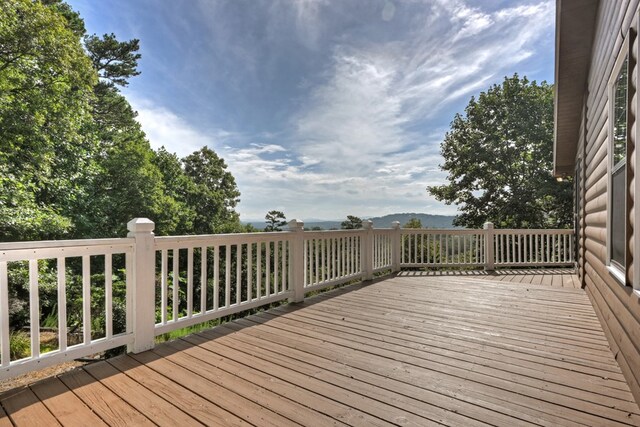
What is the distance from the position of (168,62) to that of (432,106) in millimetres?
10651

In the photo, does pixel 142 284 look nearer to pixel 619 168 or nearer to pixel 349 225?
pixel 619 168

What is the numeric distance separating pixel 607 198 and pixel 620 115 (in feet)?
2.39

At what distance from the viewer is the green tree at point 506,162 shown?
1321cm

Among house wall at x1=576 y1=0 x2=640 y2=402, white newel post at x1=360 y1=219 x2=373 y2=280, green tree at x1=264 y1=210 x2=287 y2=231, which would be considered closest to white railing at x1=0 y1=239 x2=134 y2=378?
house wall at x1=576 y1=0 x2=640 y2=402

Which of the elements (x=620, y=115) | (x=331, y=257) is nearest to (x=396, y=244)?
(x=331, y=257)

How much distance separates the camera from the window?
6.84 feet

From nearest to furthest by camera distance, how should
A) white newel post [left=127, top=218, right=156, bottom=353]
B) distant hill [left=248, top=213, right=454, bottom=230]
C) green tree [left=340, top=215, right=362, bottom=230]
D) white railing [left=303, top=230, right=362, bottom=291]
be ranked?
white newel post [left=127, top=218, right=156, bottom=353] → white railing [left=303, top=230, right=362, bottom=291] → green tree [left=340, top=215, right=362, bottom=230] → distant hill [left=248, top=213, right=454, bottom=230]

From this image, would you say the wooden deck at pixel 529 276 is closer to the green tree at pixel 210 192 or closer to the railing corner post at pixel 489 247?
the railing corner post at pixel 489 247

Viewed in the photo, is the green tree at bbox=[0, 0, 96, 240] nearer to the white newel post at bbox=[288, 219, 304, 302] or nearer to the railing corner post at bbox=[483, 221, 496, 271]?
the white newel post at bbox=[288, 219, 304, 302]

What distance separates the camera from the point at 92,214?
1286 centimetres

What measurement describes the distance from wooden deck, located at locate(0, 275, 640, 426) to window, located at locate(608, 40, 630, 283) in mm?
770

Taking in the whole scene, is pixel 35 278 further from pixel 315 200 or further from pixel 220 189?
pixel 220 189

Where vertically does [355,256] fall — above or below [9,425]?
above

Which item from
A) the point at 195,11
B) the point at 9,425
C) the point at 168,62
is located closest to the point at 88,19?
the point at 168,62
